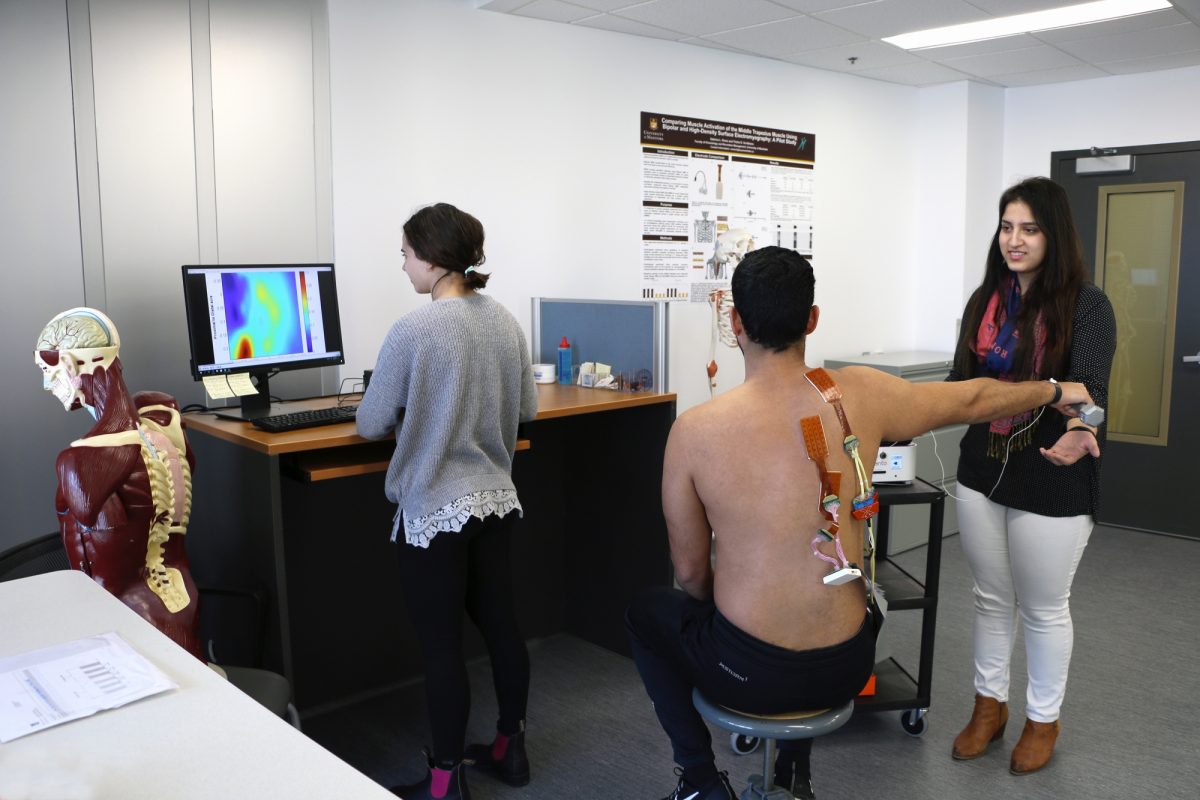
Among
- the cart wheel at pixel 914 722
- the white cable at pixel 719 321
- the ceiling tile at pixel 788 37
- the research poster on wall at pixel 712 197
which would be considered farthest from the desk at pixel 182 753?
the ceiling tile at pixel 788 37

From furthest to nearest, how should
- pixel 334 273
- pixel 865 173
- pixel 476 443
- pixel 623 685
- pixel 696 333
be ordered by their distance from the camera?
pixel 865 173, pixel 696 333, pixel 623 685, pixel 334 273, pixel 476 443

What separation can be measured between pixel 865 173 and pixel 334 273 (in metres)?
3.20

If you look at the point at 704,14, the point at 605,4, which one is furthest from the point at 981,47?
the point at 605,4

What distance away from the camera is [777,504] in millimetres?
1656

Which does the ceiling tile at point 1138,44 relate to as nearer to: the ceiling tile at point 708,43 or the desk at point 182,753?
the ceiling tile at point 708,43

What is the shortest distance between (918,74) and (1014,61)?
1.52 feet

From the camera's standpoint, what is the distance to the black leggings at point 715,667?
1.68 meters

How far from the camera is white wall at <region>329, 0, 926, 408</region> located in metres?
3.06

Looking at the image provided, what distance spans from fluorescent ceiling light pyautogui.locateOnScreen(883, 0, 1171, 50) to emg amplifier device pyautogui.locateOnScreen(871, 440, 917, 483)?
213cm

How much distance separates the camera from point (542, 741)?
8.85 feet

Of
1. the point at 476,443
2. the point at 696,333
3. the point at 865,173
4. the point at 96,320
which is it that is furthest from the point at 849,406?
the point at 865,173

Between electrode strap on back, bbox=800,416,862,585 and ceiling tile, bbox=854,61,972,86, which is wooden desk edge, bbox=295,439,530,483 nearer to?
electrode strap on back, bbox=800,416,862,585

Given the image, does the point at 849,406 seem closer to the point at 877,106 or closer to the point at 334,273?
the point at 334,273

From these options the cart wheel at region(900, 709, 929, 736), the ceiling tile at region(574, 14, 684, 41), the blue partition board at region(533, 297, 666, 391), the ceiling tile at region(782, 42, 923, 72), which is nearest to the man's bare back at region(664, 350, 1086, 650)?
the cart wheel at region(900, 709, 929, 736)
